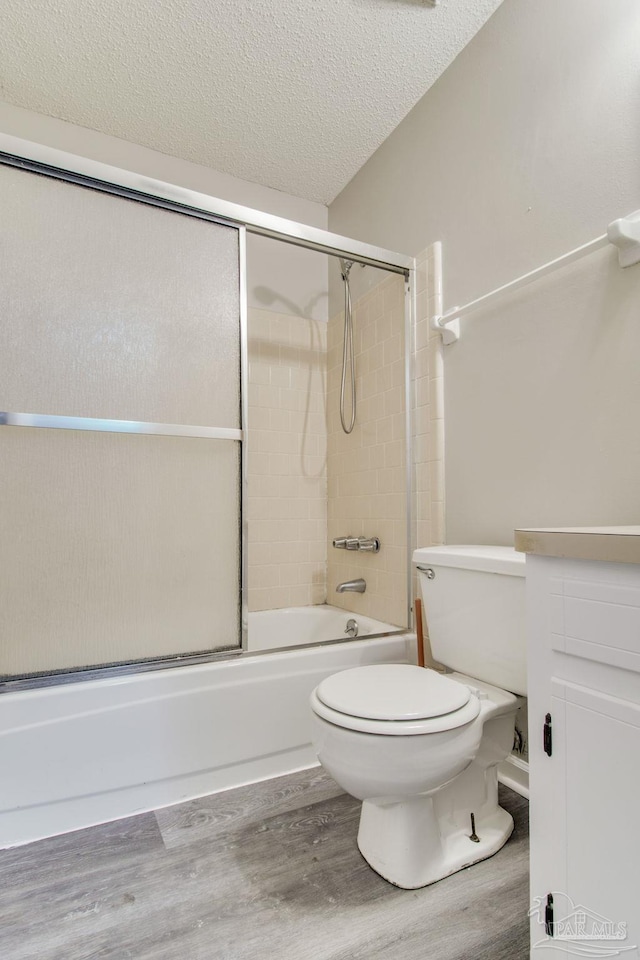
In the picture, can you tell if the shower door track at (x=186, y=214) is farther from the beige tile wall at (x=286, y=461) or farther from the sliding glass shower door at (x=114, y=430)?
the beige tile wall at (x=286, y=461)

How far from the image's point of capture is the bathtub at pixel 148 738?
1.36 m

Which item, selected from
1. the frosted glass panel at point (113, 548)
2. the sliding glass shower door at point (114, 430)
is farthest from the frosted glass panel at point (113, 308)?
the frosted glass panel at point (113, 548)

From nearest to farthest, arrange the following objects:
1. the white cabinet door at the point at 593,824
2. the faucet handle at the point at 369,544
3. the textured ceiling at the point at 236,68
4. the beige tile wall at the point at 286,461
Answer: the white cabinet door at the point at 593,824 < the textured ceiling at the point at 236,68 < the faucet handle at the point at 369,544 < the beige tile wall at the point at 286,461

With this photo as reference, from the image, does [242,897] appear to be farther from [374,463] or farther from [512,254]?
[512,254]

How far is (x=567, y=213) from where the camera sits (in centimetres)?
147

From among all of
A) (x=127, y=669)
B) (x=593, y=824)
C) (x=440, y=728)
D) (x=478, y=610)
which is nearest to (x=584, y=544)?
(x=593, y=824)

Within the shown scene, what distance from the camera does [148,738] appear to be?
58.8 inches

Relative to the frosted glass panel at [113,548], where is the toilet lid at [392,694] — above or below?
below

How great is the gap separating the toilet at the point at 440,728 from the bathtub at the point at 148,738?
0.40 metres

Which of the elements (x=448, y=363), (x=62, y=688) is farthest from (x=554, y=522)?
(x=62, y=688)

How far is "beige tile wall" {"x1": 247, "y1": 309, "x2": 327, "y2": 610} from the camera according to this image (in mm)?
2520

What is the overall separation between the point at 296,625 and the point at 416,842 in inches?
52.0

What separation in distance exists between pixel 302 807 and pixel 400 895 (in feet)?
1.35

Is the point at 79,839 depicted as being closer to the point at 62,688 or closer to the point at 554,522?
the point at 62,688
